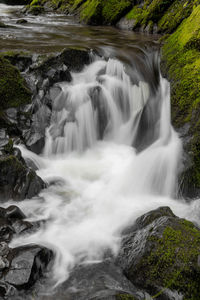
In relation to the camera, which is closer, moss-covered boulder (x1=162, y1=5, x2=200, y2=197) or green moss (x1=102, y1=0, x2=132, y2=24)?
moss-covered boulder (x1=162, y1=5, x2=200, y2=197)

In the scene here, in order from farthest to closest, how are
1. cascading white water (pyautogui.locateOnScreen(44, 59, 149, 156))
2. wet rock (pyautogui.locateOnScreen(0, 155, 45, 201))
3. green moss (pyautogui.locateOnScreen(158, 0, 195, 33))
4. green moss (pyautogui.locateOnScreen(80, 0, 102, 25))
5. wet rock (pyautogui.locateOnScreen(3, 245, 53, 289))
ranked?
green moss (pyautogui.locateOnScreen(80, 0, 102, 25)) < green moss (pyautogui.locateOnScreen(158, 0, 195, 33)) < cascading white water (pyautogui.locateOnScreen(44, 59, 149, 156)) < wet rock (pyautogui.locateOnScreen(0, 155, 45, 201)) < wet rock (pyautogui.locateOnScreen(3, 245, 53, 289))

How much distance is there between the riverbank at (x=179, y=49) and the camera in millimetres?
6113

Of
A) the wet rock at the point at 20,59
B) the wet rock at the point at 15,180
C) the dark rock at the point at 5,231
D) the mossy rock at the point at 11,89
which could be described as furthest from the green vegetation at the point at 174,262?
the wet rock at the point at 20,59

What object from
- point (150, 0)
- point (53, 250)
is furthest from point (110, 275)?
point (150, 0)

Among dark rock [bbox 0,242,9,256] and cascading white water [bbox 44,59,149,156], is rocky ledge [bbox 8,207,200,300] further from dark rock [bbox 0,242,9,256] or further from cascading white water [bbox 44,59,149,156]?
cascading white water [bbox 44,59,149,156]

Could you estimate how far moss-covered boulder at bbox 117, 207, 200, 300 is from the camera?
3473mm

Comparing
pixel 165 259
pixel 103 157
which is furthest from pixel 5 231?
pixel 103 157

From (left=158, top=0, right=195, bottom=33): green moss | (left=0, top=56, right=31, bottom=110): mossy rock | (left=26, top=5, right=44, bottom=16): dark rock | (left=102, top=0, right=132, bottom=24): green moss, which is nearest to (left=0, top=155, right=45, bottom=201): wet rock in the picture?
(left=0, top=56, right=31, bottom=110): mossy rock

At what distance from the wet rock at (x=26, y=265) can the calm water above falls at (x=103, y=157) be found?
0.29 meters

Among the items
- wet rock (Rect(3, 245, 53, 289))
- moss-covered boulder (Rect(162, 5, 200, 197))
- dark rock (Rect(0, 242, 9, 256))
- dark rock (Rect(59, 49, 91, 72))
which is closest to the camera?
wet rock (Rect(3, 245, 53, 289))

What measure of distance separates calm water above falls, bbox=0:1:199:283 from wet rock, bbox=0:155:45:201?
217 mm

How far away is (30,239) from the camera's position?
14.8 ft

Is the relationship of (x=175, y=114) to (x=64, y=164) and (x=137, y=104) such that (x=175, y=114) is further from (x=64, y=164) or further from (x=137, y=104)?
(x=64, y=164)

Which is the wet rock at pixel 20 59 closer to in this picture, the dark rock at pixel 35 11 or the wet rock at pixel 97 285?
the wet rock at pixel 97 285
